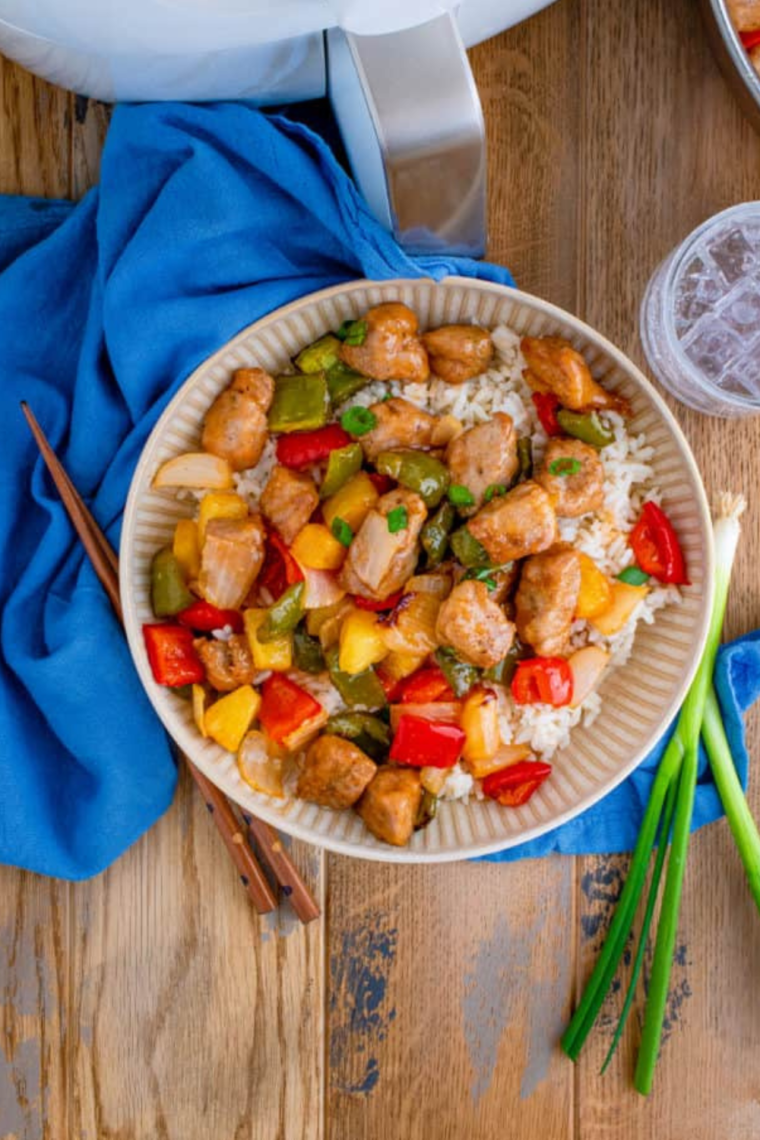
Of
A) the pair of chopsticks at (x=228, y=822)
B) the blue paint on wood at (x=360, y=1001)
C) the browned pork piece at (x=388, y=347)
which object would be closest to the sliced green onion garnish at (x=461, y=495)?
the browned pork piece at (x=388, y=347)

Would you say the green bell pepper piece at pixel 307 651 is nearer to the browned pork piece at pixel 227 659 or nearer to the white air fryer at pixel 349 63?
the browned pork piece at pixel 227 659

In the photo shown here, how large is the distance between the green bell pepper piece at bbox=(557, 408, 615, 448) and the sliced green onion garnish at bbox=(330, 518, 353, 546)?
402 mm

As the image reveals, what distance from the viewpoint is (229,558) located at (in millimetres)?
1786

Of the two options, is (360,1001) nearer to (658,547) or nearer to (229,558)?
(229,558)

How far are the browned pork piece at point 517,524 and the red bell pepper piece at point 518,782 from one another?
0.37 metres

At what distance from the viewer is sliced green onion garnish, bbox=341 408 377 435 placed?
6.02 feet

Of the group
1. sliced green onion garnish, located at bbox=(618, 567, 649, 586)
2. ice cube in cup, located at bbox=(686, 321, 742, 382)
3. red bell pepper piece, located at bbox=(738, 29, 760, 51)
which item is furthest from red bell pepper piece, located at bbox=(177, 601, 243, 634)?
red bell pepper piece, located at bbox=(738, 29, 760, 51)

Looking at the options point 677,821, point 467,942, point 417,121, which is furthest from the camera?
point 467,942

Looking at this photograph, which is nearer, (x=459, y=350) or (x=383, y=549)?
(x=383, y=549)

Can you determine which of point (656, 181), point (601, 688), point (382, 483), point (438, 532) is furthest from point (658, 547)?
point (656, 181)

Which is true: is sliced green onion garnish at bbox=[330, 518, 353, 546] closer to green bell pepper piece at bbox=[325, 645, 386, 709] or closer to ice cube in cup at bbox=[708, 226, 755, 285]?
green bell pepper piece at bbox=[325, 645, 386, 709]

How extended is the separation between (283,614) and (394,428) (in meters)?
0.36

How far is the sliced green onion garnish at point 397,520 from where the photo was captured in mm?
1737

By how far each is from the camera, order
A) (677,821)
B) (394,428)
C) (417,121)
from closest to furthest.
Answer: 1. (417,121)
2. (394,428)
3. (677,821)
